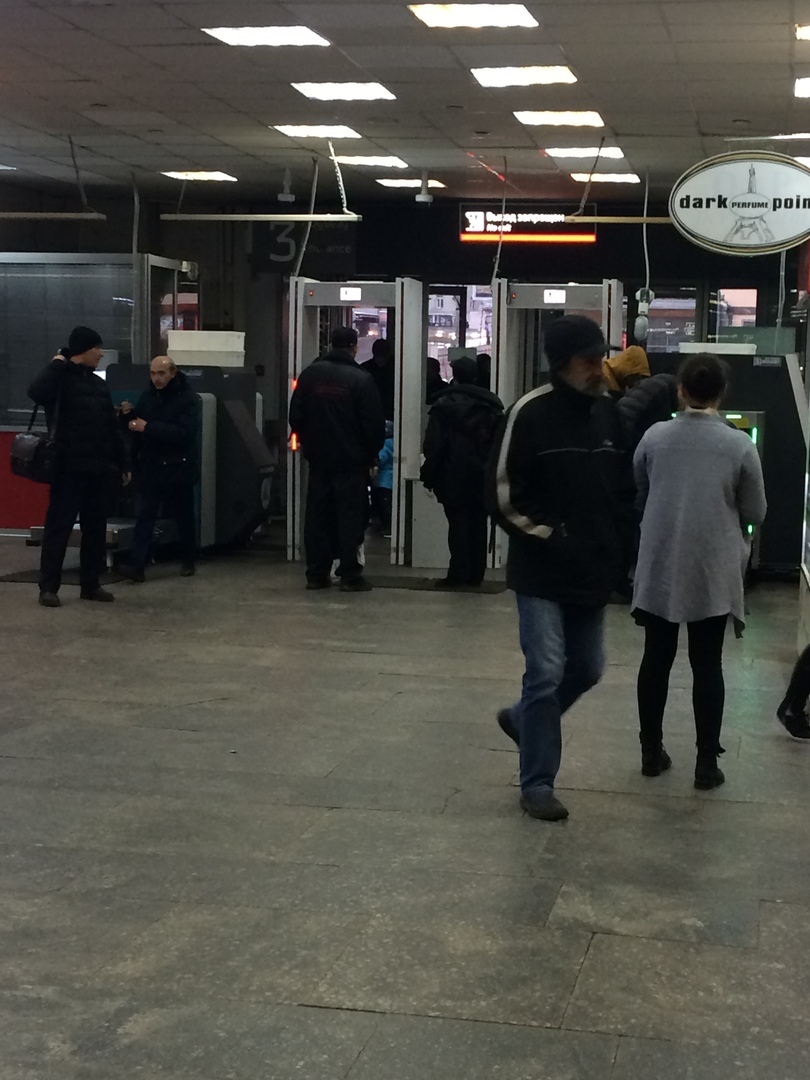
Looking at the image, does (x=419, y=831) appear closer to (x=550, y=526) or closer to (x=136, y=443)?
(x=550, y=526)

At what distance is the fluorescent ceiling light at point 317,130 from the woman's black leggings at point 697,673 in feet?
25.9

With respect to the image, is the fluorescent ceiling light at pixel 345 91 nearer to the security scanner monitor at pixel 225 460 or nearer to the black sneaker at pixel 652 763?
the security scanner monitor at pixel 225 460

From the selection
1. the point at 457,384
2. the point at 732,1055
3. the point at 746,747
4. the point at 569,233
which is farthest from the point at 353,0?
the point at 569,233

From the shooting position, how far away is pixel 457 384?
1071 cm

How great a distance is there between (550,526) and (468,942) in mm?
1534

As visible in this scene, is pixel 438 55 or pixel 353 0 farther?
pixel 438 55

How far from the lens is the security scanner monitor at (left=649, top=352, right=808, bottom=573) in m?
11.6

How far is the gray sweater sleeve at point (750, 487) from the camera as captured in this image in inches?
213

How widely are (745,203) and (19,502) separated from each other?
736cm

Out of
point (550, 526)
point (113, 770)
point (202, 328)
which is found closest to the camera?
point (550, 526)

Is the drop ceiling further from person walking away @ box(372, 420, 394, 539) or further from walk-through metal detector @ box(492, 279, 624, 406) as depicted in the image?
person walking away @ box(372, 420, 394, 539)

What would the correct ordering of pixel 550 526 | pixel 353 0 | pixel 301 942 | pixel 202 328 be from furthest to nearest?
pixel 202 328, pixel 353 0, pixel 550 526, pixel 301 942

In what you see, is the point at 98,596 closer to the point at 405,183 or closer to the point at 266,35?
the point at 266,35

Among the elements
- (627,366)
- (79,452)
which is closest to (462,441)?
(627,366)
